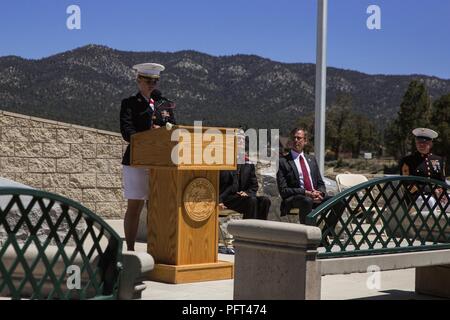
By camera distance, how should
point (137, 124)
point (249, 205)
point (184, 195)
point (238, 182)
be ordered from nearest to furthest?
point (184, 195) < point (137, 124) < point (249, 205) < point (238, 182)

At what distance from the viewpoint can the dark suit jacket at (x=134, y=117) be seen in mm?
7629

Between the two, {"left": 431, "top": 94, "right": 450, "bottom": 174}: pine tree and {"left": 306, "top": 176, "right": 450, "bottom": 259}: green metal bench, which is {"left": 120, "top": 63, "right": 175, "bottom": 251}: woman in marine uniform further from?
{"left": 431, "top": 94, "right": 450, "bottom": 174}: pine tree

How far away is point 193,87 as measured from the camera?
75.6 metres

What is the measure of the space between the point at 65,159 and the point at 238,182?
14.0 ft

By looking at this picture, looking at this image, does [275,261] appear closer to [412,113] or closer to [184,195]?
[184,195]

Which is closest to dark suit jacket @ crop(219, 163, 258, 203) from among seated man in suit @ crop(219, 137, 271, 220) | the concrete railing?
seated man in suit @ crop(219, 137, 271, 220)

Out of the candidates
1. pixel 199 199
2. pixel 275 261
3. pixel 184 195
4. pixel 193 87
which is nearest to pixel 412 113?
pixel 193 87

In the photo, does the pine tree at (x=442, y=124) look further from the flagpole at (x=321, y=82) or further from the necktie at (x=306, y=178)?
the necktie at (x=306, y=178)

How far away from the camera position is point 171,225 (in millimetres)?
7109

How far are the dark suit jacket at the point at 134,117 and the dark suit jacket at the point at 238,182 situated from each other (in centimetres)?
193

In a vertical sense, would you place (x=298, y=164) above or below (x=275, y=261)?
above

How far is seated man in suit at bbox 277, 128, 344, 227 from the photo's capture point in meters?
8.92
